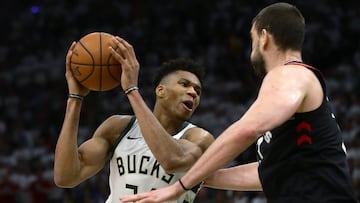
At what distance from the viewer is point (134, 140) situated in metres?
4.56

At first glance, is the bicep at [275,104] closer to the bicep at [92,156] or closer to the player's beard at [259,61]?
the player's beard at [259,61]

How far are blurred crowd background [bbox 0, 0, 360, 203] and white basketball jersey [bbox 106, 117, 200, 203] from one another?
4.33 m

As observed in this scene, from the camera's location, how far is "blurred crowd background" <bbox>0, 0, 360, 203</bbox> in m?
11.0

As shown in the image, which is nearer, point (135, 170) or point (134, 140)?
point (135, 170)

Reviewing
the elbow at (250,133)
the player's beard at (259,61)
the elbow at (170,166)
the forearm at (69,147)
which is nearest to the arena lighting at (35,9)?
the forearm at (69,147)

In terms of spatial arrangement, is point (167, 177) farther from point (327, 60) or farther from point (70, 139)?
point (327, 60)

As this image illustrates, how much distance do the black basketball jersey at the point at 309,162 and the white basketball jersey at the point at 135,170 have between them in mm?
973

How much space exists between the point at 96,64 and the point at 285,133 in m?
1.34

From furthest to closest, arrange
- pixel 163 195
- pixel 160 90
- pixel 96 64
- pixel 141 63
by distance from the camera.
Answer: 1. pixel 141 63
2. pixel 160 90
3. pixel 96 64
4. pixel 163 195

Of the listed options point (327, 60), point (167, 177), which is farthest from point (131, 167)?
point (327, 60)

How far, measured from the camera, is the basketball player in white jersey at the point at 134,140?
162 inches

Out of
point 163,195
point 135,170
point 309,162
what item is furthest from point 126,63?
point 309,162

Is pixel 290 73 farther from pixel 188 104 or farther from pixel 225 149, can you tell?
pixel 188 104

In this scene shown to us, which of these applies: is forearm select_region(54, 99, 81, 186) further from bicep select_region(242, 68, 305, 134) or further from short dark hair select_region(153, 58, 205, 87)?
bicep select_region(242, 68, 305, 134)
